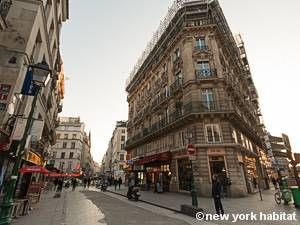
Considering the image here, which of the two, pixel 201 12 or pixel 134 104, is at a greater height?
pixel 201 12

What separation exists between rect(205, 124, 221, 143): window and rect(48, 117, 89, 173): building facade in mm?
49613

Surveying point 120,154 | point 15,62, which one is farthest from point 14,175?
point 120,154

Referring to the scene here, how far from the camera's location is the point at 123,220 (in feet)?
27.5

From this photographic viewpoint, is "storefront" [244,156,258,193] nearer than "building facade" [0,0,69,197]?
No

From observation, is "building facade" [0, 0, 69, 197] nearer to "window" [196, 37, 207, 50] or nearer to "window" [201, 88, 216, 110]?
"window" [201, 88, 216, 110]

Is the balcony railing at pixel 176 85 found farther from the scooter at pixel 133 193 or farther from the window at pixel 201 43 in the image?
the scooter at pixel 133 193

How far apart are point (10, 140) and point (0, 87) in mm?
2538

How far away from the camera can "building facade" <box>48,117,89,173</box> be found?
60725mm

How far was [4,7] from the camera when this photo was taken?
9.85 meters

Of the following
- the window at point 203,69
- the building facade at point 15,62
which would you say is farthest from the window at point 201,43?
the building facade at point 15,62

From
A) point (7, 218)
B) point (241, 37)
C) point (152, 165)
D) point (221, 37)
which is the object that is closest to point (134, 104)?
point (152, 165)

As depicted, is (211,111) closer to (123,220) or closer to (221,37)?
(221,37)

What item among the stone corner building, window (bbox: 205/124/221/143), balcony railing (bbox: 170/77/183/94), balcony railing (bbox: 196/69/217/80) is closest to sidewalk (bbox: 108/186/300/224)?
the stone corner building

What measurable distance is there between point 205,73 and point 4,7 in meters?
18.3
